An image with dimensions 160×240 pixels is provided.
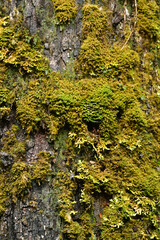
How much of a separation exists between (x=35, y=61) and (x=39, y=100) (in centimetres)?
44

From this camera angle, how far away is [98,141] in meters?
2.42

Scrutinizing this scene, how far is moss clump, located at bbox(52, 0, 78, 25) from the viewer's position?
8.27 ft

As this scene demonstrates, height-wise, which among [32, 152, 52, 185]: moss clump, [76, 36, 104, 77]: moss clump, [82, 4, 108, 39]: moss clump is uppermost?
[82, 4, 108, 39]: moss clump

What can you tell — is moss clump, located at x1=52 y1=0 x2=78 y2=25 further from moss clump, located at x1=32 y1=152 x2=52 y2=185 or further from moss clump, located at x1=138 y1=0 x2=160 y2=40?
moss clump, located at x1=32 y1=152 x2=52 y2=185

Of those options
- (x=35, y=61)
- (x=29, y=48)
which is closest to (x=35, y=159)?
(x=35, y=61)

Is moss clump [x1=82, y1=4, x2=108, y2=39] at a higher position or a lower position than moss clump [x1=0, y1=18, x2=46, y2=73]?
higher

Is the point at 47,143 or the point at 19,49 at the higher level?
the point at 19,49

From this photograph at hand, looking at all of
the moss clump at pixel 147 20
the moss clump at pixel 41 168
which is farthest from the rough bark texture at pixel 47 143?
the moss clump at pixel 147 20

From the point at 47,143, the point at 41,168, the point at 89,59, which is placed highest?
the point at 89,59

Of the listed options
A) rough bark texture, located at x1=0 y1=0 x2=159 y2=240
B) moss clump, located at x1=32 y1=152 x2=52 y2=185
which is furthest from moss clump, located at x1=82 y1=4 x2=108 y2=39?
moss clump, located at x1=32 y1=152 x2=52 y2=185

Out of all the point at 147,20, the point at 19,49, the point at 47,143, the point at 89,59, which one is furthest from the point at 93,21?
the point at 47,143

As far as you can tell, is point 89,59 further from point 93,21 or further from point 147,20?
point 147,20

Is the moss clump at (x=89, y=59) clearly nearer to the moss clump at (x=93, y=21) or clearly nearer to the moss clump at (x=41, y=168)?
the moss clump at (x=93, y=21)

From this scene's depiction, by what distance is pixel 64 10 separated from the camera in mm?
2535
